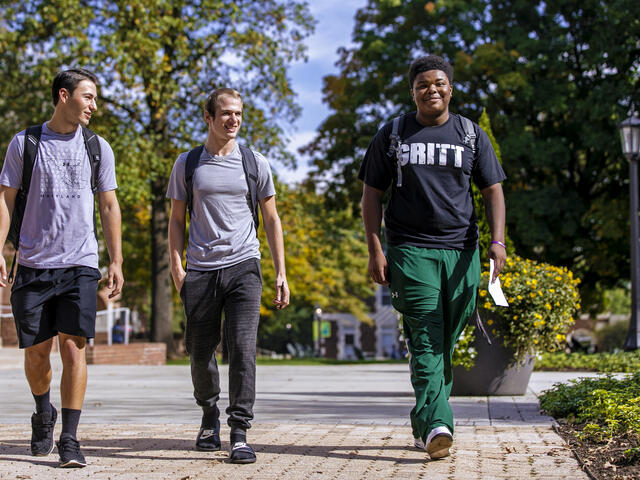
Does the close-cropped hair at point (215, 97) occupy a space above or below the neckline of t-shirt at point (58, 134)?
above

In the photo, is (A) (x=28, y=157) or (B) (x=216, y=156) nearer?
(A) (x=28, y=157)

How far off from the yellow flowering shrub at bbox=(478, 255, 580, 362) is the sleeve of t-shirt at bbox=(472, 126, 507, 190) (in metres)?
3.53

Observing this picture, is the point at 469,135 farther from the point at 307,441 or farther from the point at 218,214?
the point at 307,441

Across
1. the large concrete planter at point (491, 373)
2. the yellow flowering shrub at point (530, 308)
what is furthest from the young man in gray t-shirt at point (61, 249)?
the large concrete planter at point (491, 373)

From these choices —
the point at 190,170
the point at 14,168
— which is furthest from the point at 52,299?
the point at 190,170

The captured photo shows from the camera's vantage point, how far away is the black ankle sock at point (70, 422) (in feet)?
15.5

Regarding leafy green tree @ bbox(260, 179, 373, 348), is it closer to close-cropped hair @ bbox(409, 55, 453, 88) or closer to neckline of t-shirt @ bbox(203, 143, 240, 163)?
neckline of t-shirt @ bbox(203, 143, 240, 163)

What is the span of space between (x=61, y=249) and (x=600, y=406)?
361 cm

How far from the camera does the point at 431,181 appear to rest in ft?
16.2

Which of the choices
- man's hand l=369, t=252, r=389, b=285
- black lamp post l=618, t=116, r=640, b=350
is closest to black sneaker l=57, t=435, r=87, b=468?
man's hand l=369, t=252, r=389, b=285

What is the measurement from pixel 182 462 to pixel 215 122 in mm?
1826

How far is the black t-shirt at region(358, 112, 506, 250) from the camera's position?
4.93 m

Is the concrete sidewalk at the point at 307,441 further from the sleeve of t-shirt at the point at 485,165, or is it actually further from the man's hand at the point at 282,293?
the sleeve of t-shirt at the point at 485,165

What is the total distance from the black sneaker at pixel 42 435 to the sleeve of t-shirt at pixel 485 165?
2.63 m
